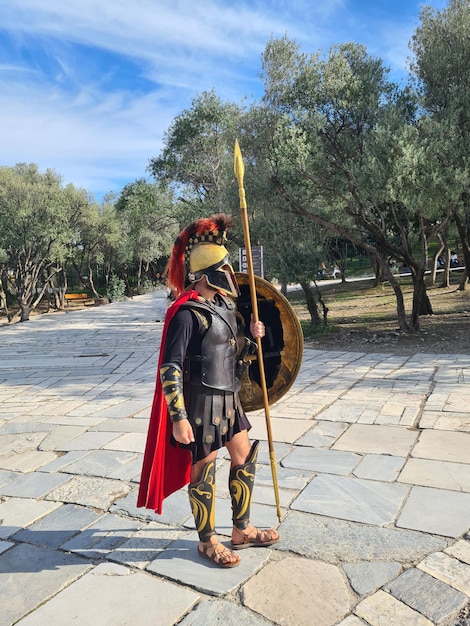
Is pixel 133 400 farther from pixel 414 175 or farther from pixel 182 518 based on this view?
pixel 414 175

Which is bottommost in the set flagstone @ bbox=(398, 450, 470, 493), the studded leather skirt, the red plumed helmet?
flagstone @ bbox=(398, 450, 470, 493)

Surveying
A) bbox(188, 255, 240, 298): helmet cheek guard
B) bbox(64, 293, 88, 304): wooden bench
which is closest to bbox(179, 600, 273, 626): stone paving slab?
bbox(188, 255, 240, 298): helmet cheek guard

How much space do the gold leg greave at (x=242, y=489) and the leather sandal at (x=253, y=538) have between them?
34mm

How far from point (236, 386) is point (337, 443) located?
2043 millimetres

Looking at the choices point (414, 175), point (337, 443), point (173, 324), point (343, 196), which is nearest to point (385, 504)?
point (337, 443)

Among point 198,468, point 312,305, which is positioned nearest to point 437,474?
point 198,468

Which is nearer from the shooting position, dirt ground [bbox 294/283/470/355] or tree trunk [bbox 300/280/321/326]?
dirt ground [bbox 294/283/470/355]

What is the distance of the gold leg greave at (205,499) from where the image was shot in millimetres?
2479

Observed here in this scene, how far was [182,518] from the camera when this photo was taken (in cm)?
306

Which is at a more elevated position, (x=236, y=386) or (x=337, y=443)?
(x=236, y=386)

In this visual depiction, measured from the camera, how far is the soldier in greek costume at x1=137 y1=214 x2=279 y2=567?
7.71 ft

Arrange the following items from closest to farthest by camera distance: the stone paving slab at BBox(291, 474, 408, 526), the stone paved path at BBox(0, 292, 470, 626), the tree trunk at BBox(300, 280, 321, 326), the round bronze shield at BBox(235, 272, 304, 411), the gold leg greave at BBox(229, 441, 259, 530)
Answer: the stone paved path at BBox(0, 292, 470, 626) < the gold leg greave at BBox(229, 441, 259, 530) < the round bronze shield at BBox(235, 272, 304, 411) < the stone paving slab at BBox(291, 474, 408, 526) < the tree trunk at BBox(300, 280, 321, 326)

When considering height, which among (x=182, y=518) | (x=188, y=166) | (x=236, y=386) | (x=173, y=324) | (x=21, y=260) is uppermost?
(x=188, y=166)

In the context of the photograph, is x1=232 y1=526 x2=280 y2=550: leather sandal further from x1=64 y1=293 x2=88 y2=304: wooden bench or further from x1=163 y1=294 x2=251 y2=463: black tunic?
x1=64 y1=293 x2=88 y2=304: wooden bench
